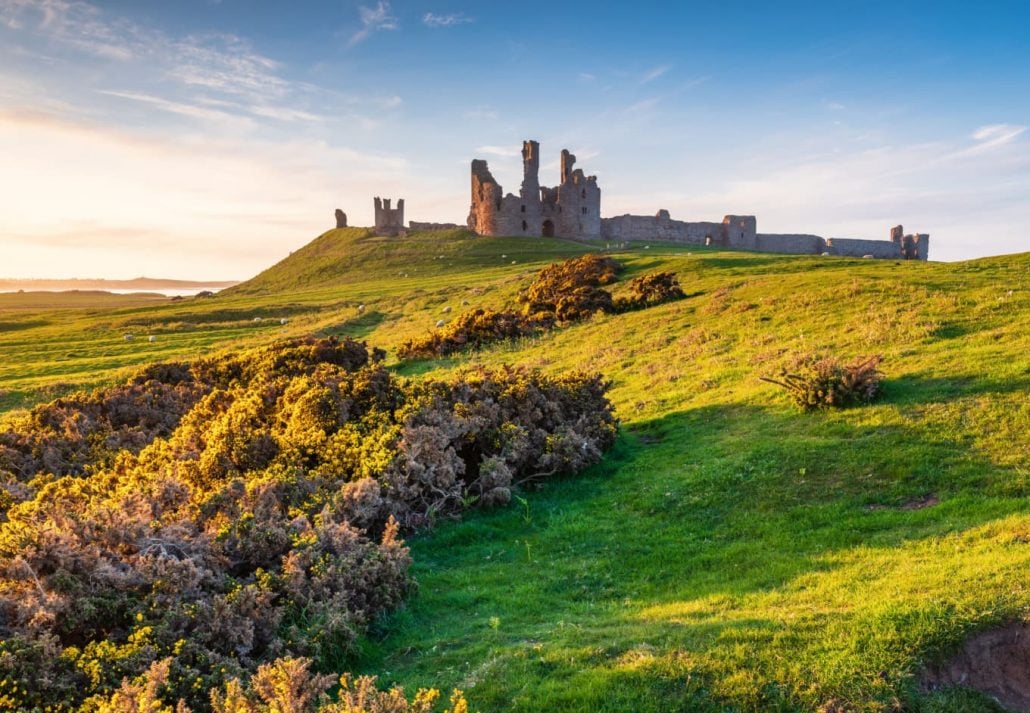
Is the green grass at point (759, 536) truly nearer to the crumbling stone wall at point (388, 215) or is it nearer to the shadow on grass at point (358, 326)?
the shadow on grass at point (358, 326)

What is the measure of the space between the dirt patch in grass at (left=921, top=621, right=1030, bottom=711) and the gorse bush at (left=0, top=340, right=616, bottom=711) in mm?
6368

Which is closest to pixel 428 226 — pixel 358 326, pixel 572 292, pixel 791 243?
pixel 791 243

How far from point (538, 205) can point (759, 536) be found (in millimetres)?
92509

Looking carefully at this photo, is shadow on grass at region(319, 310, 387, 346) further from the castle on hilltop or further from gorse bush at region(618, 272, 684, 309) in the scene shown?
the castle on hilltop

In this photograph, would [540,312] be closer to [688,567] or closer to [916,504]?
[916,504]

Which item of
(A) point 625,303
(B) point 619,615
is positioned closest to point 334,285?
(A) point 625,303

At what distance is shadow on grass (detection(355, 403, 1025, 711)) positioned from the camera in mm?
6832

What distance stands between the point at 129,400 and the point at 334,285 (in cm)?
6167

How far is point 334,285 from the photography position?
255 ft

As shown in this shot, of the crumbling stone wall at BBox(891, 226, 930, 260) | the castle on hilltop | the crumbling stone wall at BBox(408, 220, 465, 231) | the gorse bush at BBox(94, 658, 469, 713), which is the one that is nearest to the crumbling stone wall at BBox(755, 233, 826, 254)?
the castle on hilltop

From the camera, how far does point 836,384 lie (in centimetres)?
1505

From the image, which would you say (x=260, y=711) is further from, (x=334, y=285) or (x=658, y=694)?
(x=334, y=285)

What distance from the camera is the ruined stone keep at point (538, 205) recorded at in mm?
98625

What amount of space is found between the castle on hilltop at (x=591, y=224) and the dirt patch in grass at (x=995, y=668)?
9304 centimetres
